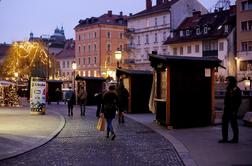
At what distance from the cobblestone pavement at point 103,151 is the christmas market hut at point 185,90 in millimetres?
1883

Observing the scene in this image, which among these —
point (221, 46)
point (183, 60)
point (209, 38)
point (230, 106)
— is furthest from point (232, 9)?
point (230, 106)

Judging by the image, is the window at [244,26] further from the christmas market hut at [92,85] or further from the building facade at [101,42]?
the building facade at [101,42]

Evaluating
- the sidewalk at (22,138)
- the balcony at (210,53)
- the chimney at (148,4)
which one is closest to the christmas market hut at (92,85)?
the sidewalk at (22,138)

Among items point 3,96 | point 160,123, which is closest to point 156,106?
point 160,123

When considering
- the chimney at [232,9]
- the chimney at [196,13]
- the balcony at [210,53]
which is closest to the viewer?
the balcony at [210,53]

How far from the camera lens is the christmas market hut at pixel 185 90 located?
20.6 meters

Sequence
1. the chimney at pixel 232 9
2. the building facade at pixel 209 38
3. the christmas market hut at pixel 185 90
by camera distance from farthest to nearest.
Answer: the chimney at pixel 232 9 → the building facade at pixel 209 38 → the christmas market hut at pixel 185 90

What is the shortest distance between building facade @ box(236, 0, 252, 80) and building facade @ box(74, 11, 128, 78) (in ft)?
131

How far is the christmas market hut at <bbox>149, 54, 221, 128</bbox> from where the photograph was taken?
20594mm

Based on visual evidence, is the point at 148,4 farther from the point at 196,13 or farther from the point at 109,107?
the point at 109,107

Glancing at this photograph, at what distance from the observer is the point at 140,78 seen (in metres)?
33.4

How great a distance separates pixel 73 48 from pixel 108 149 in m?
121

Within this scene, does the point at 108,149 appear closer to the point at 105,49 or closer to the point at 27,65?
the point at 27,65

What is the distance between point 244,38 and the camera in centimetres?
7038
